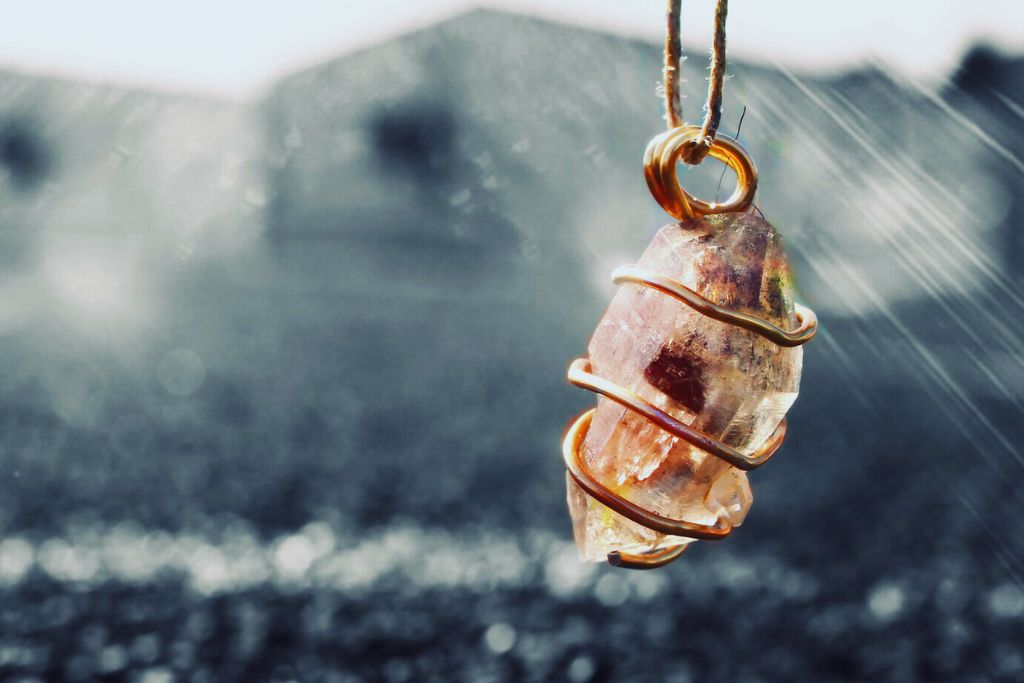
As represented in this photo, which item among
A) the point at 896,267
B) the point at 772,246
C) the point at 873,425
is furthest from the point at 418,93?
the point at 772,246

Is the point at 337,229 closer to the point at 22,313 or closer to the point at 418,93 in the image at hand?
the point at 418,93

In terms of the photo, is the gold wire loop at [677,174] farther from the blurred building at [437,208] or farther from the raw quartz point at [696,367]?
the blurred building at [437,208]

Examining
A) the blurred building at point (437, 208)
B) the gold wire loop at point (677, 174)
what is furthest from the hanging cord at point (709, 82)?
the blurred building at point (437, 208)

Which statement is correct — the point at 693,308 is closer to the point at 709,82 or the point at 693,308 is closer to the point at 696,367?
the point at 696,367

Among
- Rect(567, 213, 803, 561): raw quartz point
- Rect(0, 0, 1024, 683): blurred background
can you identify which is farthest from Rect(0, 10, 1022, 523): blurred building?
Rect(567, 213, 803, 561): raw quartz point

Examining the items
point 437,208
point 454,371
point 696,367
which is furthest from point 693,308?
point 437,208

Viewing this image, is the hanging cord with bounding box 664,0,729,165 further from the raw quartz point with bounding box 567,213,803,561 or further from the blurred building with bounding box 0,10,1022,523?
the blurred building with bounding box 0,10,1022,523
